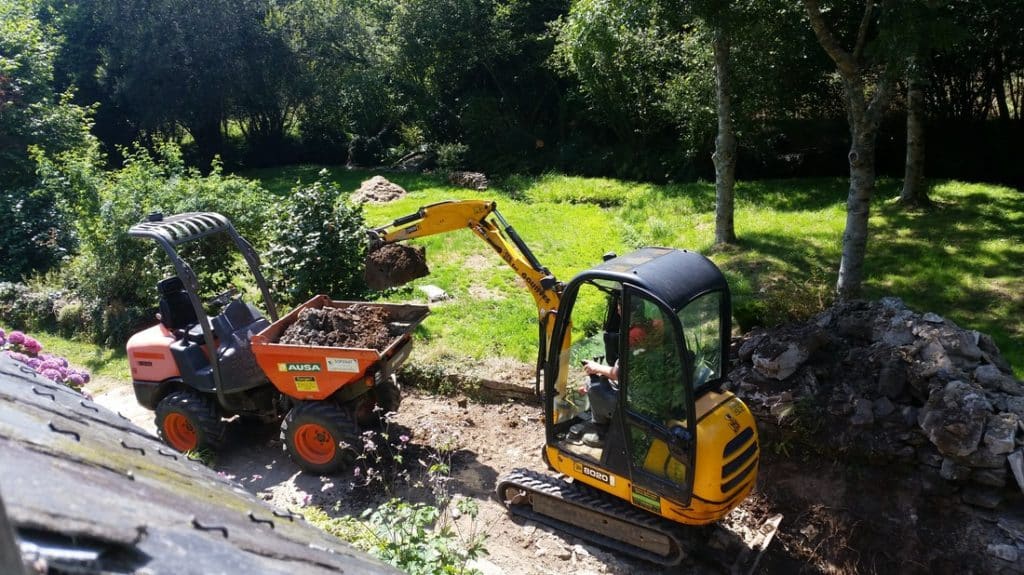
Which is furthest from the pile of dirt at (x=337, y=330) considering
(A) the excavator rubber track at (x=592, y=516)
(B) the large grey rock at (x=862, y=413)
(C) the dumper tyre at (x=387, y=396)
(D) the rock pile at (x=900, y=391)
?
(B) the large grey rock at (x=862, y=413)

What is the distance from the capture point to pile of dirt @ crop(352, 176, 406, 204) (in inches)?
727

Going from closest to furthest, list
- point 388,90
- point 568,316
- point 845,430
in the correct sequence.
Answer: point 568,316 < point 845,430 < point 388,90

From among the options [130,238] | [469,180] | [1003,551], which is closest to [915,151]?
[1003,551]

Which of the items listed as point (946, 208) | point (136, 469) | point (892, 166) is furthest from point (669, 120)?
point (136, 469)

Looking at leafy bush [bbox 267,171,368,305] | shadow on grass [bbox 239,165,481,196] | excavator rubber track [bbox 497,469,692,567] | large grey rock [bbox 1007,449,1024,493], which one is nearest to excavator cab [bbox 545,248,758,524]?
excavator rubber track [bbox 497,469,692,567]

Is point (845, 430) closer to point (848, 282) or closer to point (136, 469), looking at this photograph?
point (848, 282)

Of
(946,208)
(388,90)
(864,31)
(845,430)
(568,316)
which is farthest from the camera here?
(388,90)

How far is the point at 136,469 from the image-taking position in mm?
1576

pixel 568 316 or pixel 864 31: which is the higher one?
pixel 864 31

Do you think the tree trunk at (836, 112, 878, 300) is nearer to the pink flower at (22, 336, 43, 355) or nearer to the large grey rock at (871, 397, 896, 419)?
the large grey rock at (871, 397, 896, 419)

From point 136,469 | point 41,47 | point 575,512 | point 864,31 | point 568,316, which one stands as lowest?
point 575,512

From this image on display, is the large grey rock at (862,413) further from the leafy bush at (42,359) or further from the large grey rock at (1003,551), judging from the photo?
the leafy bush at (42,359)

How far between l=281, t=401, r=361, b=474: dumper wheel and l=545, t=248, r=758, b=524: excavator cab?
2052 millimetres

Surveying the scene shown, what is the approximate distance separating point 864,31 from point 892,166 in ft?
27.2
